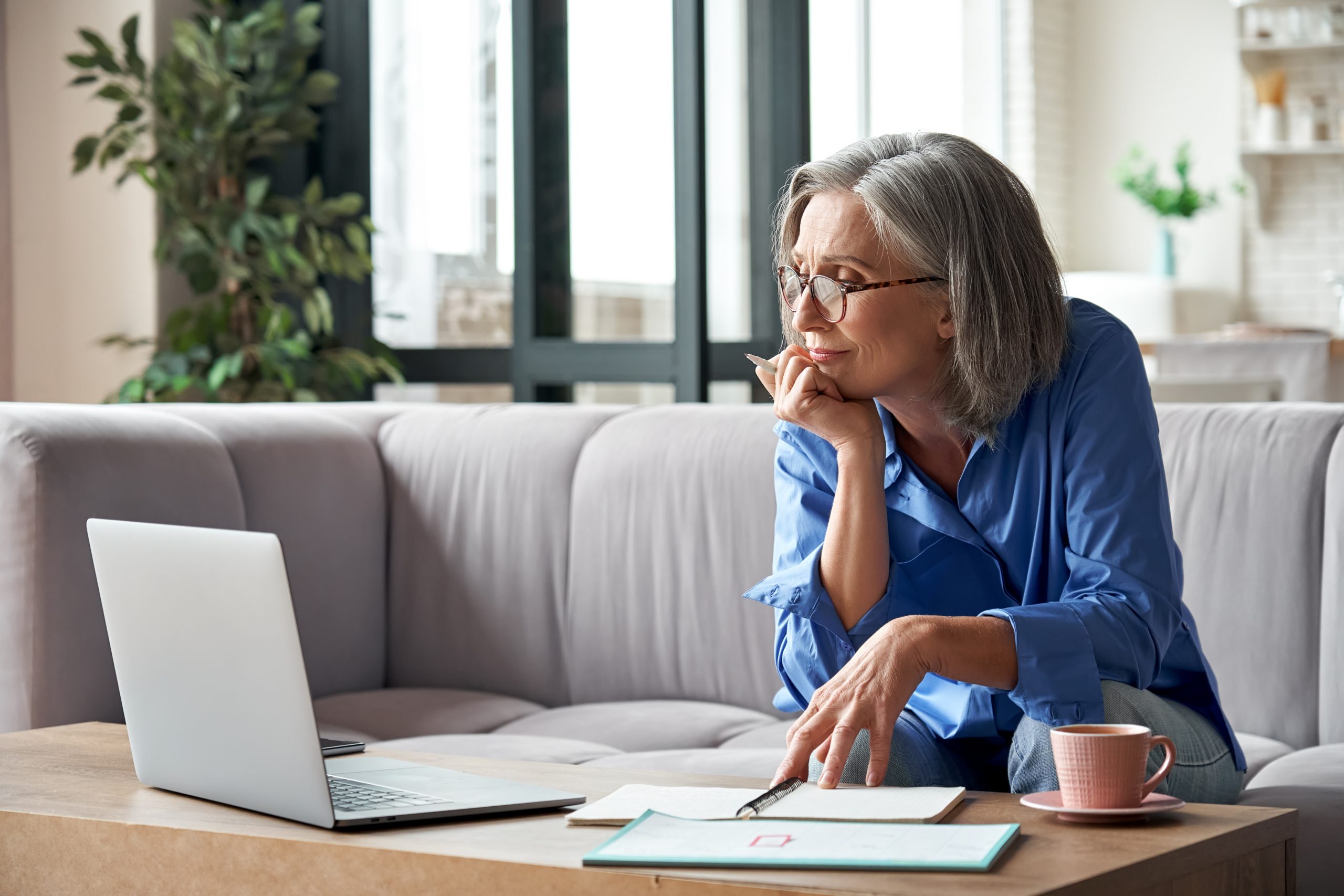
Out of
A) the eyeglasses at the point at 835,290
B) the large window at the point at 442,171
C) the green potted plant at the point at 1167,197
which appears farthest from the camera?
the green potted plant at the point at 1167,197

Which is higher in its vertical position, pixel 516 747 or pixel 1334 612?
pixel 1334 612

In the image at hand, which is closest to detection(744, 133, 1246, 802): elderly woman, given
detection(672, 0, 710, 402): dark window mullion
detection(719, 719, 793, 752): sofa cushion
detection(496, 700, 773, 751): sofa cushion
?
detection(719, 719, 793, 752): sofa cushion

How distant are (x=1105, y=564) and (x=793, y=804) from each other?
0.44m

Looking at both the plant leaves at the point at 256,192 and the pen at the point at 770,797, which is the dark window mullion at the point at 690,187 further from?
the pen at the point at 770,797

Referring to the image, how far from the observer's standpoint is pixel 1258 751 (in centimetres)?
200

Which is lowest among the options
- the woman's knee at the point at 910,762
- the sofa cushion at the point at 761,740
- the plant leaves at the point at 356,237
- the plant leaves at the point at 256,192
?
the sofa cushion at the point at 761,740

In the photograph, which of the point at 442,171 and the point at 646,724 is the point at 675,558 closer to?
the point at 646,724

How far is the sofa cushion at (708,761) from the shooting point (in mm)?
1990

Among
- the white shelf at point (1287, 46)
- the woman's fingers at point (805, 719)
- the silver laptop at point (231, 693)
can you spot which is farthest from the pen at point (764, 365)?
the white shelf at point (1287, 46)

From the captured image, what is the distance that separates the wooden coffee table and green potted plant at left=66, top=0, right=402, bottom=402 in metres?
2.52

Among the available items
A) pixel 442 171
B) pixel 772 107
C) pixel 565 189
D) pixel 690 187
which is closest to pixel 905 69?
pixel 772 107

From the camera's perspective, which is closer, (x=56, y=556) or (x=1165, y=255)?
(x=56, y=556)

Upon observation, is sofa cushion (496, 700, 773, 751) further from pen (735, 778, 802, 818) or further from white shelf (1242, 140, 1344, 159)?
white shelf (1242, 140, 1344, 159)

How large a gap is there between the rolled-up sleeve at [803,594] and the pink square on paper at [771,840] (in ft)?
1.67
